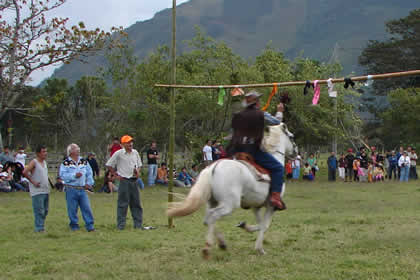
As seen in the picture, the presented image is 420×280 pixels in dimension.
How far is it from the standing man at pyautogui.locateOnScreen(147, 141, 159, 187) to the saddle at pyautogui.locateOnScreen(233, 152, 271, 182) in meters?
15.0

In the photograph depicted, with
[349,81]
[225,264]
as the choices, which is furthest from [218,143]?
[225,264]

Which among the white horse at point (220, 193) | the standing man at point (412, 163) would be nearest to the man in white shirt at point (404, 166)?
the standing man at point (412, 163)

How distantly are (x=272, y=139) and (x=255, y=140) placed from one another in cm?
57

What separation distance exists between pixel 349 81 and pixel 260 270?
394 cm

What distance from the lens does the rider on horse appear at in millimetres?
8445

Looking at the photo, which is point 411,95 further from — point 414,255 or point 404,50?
point 414,255

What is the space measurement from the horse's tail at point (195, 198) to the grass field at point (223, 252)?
0.77 metres

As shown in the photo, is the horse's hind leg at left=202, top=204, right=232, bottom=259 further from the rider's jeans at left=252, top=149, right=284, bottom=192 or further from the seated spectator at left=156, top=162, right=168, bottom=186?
the seated spectator at left=156, top=162, right=168, bottom=186

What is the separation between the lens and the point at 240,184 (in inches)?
312

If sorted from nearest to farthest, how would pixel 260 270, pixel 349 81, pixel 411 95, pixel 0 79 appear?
pixel 260 270 < pixel 349 81 < pixel 0 79 < pixel 411 95

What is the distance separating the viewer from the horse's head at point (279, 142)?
29.0 feet

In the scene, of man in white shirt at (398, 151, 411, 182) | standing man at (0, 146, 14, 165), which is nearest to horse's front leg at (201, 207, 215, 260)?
standing man at (0, 146, 14, 165)

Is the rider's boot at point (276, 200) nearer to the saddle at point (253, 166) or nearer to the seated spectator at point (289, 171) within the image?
the saddle at point (253, 166)

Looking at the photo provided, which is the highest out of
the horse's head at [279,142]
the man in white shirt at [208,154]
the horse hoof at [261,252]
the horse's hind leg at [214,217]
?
the horse's head at [279,142]
